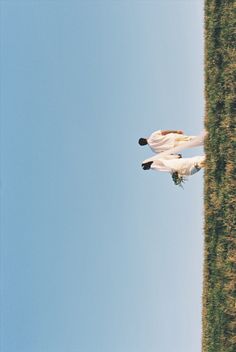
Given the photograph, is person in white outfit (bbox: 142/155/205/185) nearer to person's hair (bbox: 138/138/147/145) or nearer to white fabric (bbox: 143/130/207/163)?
white fabric (bbox: 143/130/207/163)

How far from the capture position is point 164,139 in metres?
10.8

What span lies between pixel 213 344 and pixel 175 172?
10.8 ft

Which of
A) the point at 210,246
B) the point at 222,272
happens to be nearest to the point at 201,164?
the point at 210,246

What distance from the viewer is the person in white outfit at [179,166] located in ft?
31.1

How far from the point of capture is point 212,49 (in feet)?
27.9

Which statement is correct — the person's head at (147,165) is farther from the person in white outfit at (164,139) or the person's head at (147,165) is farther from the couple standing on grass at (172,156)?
the person in white outfit at (164,139)

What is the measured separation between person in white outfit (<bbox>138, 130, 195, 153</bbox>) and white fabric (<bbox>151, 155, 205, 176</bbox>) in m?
0.37

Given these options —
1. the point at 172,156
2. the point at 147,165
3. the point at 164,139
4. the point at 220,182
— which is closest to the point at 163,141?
the point at 164,139

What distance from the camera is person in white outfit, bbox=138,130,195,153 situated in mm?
10641

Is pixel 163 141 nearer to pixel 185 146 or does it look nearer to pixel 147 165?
pixel 147 165

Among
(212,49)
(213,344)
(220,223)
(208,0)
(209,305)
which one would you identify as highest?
(208,0)

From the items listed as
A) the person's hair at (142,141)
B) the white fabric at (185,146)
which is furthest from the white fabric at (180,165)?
the person's hair at (142,141)

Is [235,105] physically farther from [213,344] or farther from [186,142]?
[213,344]

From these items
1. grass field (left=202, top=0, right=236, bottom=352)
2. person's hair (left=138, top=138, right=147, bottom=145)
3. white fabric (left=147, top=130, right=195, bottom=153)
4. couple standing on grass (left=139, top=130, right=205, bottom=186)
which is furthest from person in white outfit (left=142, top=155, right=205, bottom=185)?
grass field (left=202, top=0, right=236, bottom=352)
